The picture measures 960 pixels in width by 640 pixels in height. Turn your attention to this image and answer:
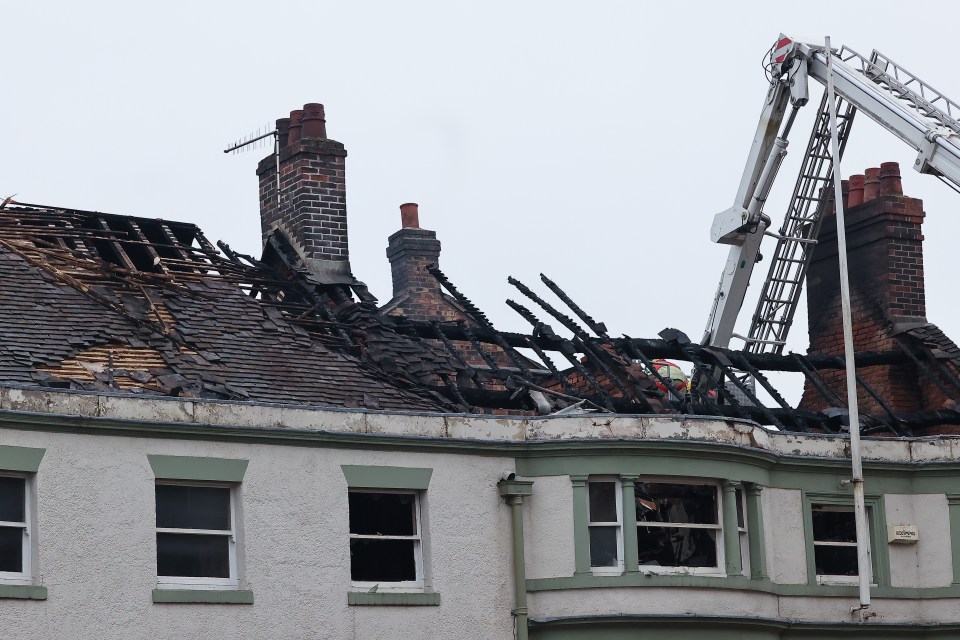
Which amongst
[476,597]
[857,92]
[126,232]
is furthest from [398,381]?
[857,92]

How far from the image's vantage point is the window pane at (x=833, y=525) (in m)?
29.3

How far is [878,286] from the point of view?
37000mm

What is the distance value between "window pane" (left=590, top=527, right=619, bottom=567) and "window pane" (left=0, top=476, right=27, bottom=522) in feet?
26.4

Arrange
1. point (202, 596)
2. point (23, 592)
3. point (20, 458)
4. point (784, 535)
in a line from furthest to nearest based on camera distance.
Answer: point (784, 535) → point (202, 596) → point (20, 458) → point (23, 592)

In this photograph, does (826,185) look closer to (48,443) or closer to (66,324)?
(66,324)

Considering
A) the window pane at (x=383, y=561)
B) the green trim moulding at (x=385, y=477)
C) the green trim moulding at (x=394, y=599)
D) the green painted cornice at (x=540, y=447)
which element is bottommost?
the green trim moulding at (x=394, y=599)

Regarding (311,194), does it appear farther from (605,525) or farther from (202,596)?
(202,596)

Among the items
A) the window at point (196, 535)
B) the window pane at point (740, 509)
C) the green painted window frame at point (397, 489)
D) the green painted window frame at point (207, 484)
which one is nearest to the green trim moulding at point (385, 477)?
the green painted window frame at point (397, 489)

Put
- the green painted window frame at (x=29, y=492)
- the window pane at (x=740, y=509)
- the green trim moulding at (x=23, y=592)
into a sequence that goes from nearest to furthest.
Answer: the green trim moulding at (x=23, y=592), the green painted window frame at (x=29, y=492), the window pane at (x=740, y=509)

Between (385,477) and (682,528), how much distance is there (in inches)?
186

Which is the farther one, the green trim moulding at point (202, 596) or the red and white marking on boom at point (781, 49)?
the red and white marking on boom at point (781, 49)

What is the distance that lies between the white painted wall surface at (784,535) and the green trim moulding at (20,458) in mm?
10917

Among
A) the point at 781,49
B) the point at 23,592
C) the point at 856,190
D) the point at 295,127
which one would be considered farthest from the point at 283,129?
the point at 23,592

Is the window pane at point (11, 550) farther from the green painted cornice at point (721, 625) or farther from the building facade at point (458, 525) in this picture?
the green painted cornice at point (721, 625)
